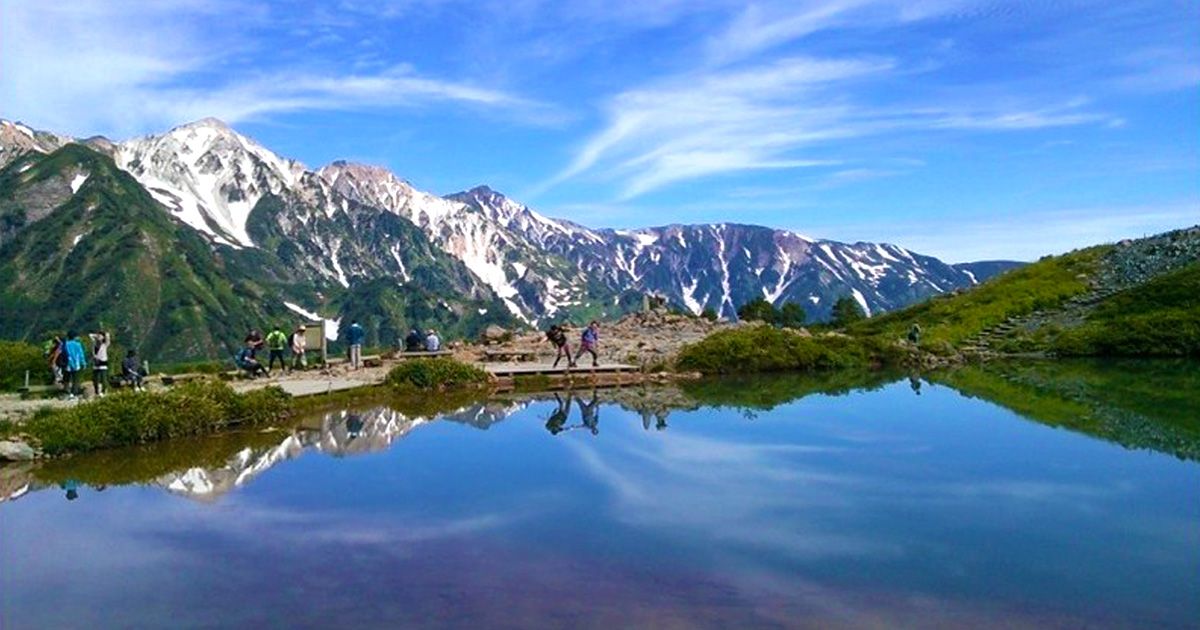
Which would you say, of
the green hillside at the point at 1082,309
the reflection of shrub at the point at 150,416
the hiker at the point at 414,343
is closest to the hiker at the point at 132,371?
the reflection of shrub at the point at 150,416

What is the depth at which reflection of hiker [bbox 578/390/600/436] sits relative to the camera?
32.9 metres

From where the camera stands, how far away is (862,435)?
99.5 ft

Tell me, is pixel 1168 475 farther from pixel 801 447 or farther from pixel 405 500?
pixel 405 500

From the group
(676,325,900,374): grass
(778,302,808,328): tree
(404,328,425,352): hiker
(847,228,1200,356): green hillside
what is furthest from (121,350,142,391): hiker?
(778,302,808,328): tree

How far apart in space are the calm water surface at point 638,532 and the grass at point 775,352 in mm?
20046

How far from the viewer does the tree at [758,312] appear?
78.4 metres

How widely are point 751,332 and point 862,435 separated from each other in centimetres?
2549

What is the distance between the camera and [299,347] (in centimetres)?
4641

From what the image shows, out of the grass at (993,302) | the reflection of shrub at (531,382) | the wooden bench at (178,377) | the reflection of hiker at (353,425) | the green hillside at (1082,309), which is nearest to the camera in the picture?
the reflection of hiker at (353,425)

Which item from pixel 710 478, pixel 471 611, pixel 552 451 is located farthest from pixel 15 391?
pixel 471 611

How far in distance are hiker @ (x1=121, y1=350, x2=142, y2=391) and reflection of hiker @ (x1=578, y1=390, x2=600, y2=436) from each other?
1593 centimetres

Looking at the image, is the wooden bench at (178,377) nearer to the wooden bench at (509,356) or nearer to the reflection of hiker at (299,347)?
the reflection of hiker at (299,347)

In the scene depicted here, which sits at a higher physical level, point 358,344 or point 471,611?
point 358,344

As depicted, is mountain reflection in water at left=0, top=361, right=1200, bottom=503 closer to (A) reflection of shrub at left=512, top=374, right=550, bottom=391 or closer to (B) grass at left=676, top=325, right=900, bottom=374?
(A) reflection of shrub at left=512, top=374, right=550, bottom=391
